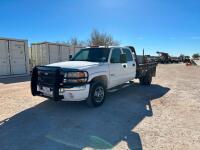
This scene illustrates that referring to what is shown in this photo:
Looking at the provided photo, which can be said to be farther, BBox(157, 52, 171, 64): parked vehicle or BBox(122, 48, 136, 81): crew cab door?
BBox(157, 52, 171, 64): parked vehicle

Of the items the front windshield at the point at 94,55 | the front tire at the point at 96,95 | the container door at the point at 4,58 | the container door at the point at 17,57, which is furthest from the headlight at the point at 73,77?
the container door at the point at 17,57

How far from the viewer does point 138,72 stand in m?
9.05

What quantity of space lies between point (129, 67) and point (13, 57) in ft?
Answer: 37.6

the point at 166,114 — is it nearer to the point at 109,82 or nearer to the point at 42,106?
the point at 109,82

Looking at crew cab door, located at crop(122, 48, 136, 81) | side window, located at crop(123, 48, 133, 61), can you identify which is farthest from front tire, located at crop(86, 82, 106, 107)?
side window, located at crop(123, 48, 133, 61)

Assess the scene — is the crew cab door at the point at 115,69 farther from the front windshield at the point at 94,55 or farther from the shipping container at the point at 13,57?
the shipping container at the point at 13,57

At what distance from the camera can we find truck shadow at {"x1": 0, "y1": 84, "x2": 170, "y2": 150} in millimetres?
3789

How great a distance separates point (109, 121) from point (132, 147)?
1.42 metres

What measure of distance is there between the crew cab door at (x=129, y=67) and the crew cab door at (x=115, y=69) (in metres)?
0.43

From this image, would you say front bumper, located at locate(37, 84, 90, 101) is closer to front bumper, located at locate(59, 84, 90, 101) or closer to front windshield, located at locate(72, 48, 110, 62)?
front bumper, located at locate(59, 84, 90, 101)

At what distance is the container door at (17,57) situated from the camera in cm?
1586

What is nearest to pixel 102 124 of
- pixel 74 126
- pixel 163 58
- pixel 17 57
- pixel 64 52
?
pixel 74 126

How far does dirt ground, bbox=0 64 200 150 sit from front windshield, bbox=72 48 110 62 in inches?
60.6

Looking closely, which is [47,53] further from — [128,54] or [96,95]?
[96,95]
